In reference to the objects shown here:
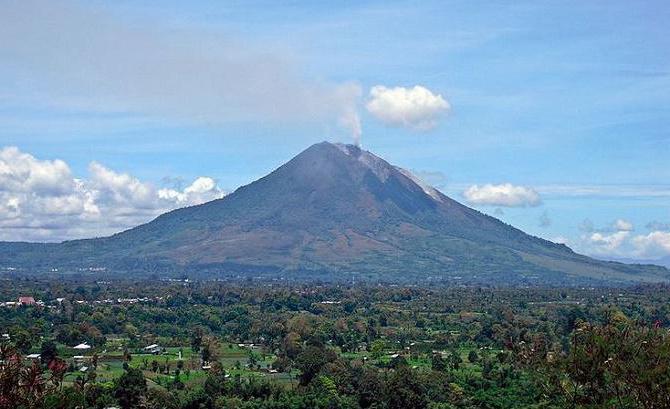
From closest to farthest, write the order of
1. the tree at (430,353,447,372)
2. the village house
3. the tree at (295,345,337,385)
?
1. the tree at (295,345,337,385)
2. the tree at (430,353,447,372)
3. the village house

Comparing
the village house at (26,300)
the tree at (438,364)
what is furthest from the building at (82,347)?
the village house at (26,300)

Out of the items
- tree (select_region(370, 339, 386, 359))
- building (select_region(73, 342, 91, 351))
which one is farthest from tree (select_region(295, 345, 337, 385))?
building (select_region(73, 342, 91, 351))

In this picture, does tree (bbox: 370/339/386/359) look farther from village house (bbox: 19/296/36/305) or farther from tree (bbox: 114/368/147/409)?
village house (bbox: 19/296/36/305)

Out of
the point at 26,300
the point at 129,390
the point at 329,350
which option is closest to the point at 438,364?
the point at 329,350

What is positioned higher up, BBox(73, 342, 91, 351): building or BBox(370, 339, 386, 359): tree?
BBox(370, 339, 386, 359): tree

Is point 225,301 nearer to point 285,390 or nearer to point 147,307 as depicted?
point 147,307

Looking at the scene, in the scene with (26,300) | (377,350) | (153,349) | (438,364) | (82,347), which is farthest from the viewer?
(26,300)

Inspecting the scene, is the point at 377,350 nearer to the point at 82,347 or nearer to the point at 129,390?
the point at 82,347
